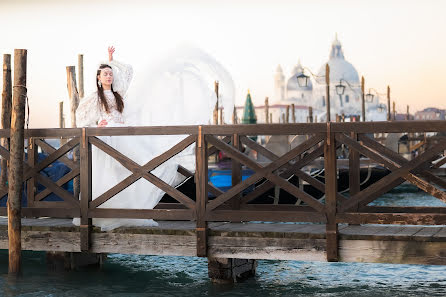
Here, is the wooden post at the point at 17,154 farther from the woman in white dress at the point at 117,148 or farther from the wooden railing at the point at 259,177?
the woman in white dress at the point at 117,148

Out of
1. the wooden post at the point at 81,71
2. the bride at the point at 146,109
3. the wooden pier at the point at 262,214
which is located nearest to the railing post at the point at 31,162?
the wooden pier at the point at 262,214

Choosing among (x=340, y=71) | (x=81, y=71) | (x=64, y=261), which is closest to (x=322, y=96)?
(x=340, y=71)

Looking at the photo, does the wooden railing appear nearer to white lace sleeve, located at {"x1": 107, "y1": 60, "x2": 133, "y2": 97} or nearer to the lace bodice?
the lace bodice

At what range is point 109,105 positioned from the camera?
794cm

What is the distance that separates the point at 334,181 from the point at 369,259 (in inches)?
29.9

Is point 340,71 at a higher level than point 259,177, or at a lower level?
higher

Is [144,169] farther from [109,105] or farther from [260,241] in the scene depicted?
[260,241]

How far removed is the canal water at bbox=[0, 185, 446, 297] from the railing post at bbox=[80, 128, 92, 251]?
0.69 metres

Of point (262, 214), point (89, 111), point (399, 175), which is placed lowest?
point (262, 214)

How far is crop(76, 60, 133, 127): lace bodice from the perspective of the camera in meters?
7.91

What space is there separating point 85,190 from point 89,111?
85 cm

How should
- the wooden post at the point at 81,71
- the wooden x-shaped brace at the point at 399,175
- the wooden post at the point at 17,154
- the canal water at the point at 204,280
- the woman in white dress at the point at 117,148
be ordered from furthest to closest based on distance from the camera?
the wooden post at the point at 81,71 → the canal water at the point at 204,280 → the wooden post at the point at 17,154 → the woman in white dress at the point at 117,148 → the wooden x-shaped brace at the point at 399,175

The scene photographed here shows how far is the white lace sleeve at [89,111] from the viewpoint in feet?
25.9

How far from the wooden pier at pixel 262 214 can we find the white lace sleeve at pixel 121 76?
2.23 ft
